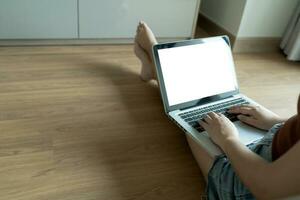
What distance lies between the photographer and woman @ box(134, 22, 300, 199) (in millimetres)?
486

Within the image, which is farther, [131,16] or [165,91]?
[131,16]

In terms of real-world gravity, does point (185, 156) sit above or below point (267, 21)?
below

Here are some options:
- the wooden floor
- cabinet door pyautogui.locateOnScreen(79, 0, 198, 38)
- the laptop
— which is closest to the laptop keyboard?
the laptop

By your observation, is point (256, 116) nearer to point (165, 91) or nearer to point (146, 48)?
point (165, 91)

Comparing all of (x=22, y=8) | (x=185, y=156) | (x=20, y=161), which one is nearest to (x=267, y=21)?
(x=185, y=156)

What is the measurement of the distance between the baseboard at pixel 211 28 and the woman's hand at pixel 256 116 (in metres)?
1.05

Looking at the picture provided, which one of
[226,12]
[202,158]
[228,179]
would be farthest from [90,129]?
[226,12]

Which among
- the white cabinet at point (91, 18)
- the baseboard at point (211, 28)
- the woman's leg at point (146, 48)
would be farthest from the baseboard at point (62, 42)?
the baseboard at point (211, 28)

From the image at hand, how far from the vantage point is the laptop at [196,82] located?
877 mm

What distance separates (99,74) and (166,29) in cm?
62

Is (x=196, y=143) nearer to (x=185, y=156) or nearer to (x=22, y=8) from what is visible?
(x=185, y=156)

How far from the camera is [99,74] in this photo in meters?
1.34

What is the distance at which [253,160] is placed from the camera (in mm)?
585

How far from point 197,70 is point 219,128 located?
0.29 meters
